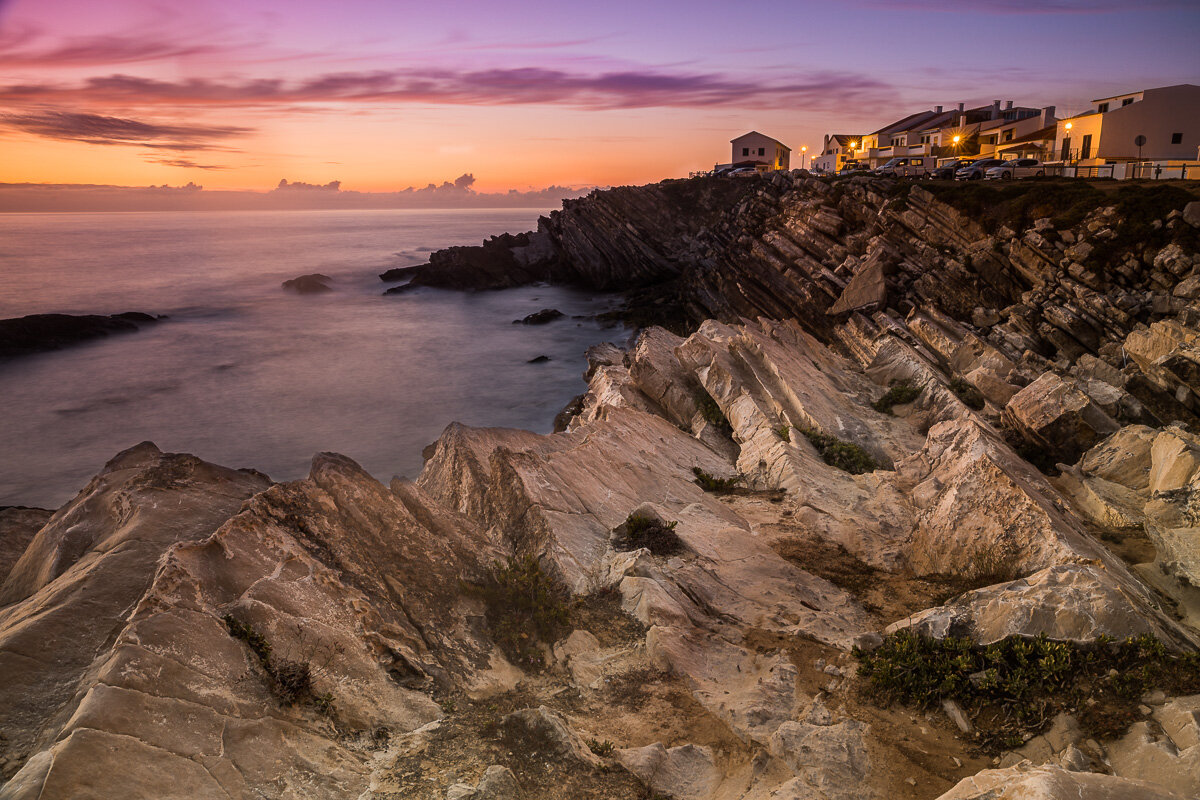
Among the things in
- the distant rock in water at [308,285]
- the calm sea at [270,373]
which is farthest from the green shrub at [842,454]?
the distant rock in water at [308,285]

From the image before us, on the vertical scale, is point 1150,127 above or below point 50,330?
above

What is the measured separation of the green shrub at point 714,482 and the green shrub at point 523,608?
258 inches

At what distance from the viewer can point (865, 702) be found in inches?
341

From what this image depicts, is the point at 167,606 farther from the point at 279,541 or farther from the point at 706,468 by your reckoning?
the point at 706,468

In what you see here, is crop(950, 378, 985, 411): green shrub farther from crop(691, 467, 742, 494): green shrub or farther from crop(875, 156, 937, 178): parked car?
crop(875, 156, 937, 178): parked car

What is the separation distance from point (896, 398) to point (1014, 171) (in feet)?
121

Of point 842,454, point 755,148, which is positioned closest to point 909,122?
point 755,148

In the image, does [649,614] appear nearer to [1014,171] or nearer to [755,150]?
[1014,171]

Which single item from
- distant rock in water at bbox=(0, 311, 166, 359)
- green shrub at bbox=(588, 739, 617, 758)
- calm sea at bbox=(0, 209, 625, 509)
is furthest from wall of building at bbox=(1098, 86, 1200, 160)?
distant rock in water at bbox=(0, 311, 166, 359)

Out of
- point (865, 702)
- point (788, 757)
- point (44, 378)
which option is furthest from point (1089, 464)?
point (44, 378)

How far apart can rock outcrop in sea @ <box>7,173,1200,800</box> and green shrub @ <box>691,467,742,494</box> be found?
1.24ft

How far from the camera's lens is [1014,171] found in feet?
162

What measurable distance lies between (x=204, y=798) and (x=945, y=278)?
115 feet

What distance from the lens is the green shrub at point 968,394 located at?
70.9 feet
